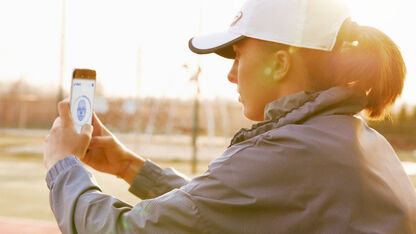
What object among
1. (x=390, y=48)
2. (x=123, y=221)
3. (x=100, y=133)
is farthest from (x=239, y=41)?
(x=100, y=133)

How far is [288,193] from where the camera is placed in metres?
1.06

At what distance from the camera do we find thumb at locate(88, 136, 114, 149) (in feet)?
5.75

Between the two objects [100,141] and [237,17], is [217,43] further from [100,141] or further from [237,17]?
[100,141]

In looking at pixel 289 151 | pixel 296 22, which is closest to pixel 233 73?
pixel 296 22

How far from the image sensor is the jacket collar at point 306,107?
117 cm

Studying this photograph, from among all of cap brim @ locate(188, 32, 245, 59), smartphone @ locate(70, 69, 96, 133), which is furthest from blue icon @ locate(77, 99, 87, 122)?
cap brim @ locate(188, 32, 245, 59)

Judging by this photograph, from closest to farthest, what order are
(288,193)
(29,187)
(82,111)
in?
(288,193) < (82,111) < (29,187)

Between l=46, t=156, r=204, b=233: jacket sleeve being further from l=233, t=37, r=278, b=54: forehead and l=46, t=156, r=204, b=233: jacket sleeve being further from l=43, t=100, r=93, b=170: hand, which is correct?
l=233, t=37, r=278, b=54: forehead

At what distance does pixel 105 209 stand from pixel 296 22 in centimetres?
66

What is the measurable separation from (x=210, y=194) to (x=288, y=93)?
39 centimetres

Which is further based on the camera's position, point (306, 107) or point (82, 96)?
point (82, 96)

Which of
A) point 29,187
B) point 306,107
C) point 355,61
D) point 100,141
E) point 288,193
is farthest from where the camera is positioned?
point 29,187

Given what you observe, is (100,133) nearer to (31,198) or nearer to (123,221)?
(123,221)

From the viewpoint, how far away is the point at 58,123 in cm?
148
